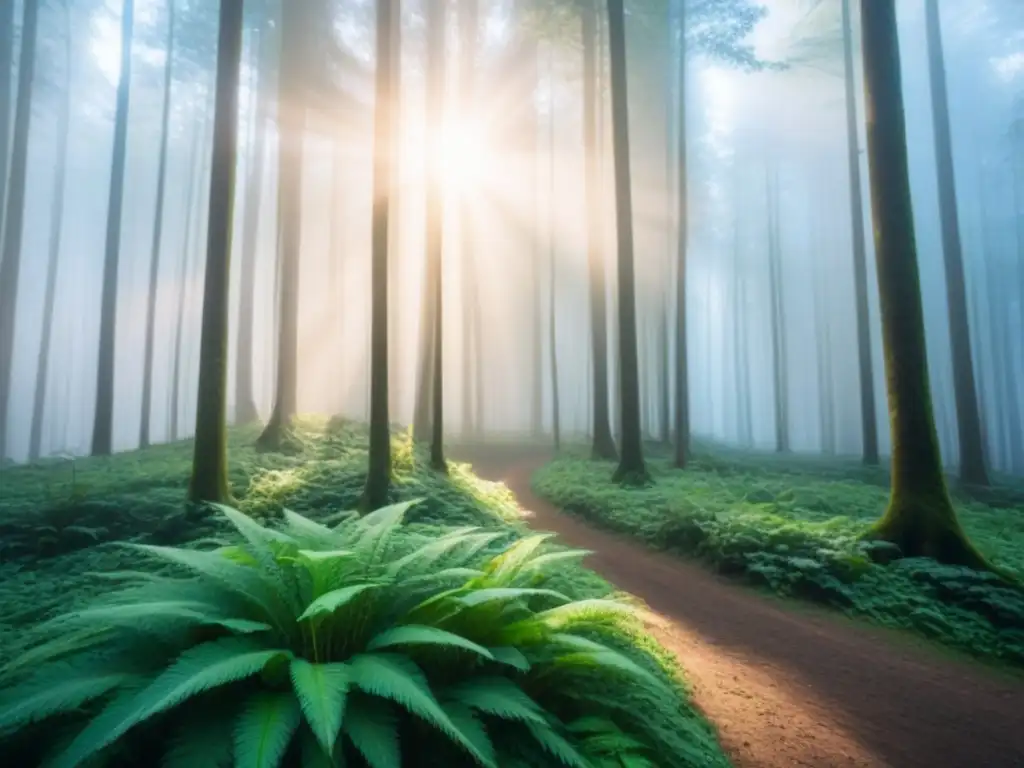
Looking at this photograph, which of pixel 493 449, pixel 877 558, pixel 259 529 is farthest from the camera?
pixel 493 449

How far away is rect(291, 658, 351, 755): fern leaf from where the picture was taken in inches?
80.3

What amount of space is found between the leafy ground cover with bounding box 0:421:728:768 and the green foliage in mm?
13

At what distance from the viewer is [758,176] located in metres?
39.6

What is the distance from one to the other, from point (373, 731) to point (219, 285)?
326 inches

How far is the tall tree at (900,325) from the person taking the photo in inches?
304

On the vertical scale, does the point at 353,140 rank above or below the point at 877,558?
above

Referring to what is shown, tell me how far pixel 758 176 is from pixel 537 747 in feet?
146

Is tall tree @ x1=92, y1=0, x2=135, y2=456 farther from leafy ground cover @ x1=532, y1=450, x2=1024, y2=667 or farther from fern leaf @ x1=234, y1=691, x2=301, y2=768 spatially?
fern leaf @ x1=234, y1=691, x2=301, y2=768

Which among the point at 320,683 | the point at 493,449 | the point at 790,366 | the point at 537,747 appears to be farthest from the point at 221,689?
the point at 790,366

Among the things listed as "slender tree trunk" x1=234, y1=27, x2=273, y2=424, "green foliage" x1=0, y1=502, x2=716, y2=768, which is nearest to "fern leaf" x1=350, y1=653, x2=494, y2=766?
"green foliage" x1=0, y1=502, x2=716, y2=768

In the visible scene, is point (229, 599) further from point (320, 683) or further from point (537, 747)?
point (537, 747)

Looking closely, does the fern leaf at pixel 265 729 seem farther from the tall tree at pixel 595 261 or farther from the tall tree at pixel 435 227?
the tall tree at pixel 595 261

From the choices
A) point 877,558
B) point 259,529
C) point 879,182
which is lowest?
point 877,558

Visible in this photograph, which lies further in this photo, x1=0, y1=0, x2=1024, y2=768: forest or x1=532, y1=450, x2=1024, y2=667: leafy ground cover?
x1=532, y1=450, x2=1024, y2=667: leafy ground cover
